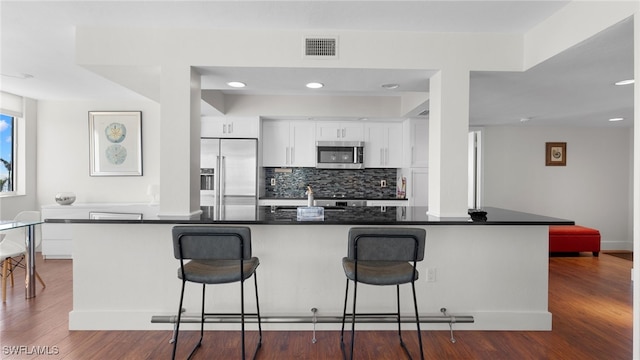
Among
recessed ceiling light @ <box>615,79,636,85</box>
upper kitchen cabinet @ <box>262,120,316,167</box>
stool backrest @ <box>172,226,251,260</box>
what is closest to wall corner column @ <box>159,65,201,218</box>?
stool backrest @ <box>172,226,251,260</box>

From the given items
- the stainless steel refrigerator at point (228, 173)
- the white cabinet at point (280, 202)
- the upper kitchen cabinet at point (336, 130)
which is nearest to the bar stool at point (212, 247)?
the stainless steel refrigerator at point (228, 173)

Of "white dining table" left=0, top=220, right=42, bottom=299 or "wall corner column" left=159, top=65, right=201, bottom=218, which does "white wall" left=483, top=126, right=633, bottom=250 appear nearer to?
"wall corner column" left=159, top=65, right=201, bottom=218

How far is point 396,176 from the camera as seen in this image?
18.6 feet

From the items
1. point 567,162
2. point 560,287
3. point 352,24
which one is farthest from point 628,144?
point 352,24

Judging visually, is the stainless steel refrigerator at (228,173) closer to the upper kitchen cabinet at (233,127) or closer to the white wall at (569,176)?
the upper kitchen cabinet at (233,127)

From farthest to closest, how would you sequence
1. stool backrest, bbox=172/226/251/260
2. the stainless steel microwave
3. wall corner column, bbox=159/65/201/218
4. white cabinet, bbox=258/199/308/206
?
1. the stainless steel microwave
2. white cabinet, bbox=258/199/308/206
3. wall corner column, bbox=159/65/201/218
4. stool backrest, bbox=172/226/251/260

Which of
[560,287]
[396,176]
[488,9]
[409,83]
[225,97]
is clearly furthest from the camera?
[396,176]

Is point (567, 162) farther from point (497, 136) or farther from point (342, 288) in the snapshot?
point (342, 288)

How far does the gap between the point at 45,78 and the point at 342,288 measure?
161 inches

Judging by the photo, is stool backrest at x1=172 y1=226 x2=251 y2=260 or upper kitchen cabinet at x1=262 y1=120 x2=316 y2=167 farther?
upper kitchen cabinet at x1=262 y1=120 x2=316 y2=167

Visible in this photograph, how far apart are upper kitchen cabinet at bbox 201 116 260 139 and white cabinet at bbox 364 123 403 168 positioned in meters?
1.75

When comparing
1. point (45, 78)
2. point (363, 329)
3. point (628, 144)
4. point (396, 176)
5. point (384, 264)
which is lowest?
point (363, 329)

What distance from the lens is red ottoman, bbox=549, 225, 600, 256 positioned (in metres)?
5.21

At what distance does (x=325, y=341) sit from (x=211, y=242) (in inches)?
46.8
